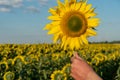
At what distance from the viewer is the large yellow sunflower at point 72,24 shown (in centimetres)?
275

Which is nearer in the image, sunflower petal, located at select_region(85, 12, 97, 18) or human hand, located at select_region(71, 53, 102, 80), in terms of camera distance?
human hand, located at select_region(71, 53, 102, 80)

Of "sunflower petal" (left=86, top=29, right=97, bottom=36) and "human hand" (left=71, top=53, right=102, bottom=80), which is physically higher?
"sunflower petal" (left=86, top=29, right=97, bottom=36)

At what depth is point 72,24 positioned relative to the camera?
2801 mm

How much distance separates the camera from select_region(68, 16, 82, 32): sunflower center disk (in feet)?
9.06

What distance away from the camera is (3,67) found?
32.8 ft

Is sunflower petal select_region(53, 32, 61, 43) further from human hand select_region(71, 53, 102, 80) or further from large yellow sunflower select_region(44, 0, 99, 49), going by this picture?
human hand select_region(71, 53, 102, 80)

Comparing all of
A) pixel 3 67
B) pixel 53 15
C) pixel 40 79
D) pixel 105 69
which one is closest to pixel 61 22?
pixel 53 15

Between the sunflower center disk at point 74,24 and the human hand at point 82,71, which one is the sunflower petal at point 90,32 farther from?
the human hand at point 82,71

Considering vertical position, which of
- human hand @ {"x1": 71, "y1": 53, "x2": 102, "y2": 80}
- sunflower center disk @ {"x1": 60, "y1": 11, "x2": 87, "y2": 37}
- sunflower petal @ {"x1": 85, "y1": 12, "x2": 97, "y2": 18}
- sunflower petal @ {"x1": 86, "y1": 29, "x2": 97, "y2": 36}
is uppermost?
sunflower petal @ {"x1": 85, "y1": 12, "x2": 97, "y2": 18}

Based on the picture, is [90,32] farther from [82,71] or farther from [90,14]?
[82,71]

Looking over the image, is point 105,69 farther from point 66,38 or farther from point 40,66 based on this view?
point 66,38

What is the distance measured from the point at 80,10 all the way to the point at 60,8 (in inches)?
5.5

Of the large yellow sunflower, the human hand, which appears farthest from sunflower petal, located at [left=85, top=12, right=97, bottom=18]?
the human hand

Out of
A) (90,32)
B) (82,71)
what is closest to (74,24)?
(90,32)
